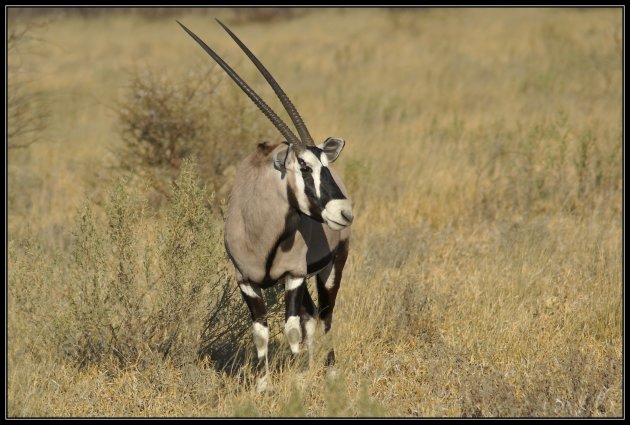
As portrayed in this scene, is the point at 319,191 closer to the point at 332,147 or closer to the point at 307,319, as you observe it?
the point at 332,147

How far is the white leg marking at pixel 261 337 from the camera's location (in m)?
5.14

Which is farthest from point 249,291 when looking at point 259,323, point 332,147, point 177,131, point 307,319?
point 177,131

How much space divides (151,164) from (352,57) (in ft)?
43.3

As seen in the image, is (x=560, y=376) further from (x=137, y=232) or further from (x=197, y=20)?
(x=197, y=20)

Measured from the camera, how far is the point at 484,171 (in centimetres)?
1052

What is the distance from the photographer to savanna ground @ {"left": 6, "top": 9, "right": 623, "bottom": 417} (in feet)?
17.0

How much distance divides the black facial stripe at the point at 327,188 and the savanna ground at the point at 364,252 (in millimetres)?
1038

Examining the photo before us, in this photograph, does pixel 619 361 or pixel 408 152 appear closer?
pixel 619 361

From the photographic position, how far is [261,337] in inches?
204

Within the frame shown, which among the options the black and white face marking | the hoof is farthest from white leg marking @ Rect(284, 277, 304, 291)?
the hoof

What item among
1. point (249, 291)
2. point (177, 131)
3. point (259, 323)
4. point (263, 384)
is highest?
point (177, 131)

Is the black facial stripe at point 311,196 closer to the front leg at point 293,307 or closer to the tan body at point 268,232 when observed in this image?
the tan body at point 268,232

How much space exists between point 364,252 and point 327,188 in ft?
10.6

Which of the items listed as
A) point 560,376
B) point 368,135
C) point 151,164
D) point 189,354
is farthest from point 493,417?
point 368,135
